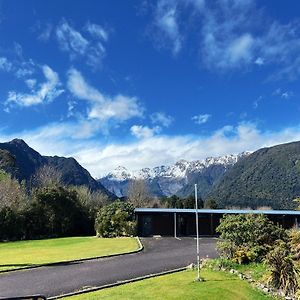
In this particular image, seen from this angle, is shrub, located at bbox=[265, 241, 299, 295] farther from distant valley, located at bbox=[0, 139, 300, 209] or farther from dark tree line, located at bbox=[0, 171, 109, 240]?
distant valley, located at bbox=[0, 139, 300, 209]

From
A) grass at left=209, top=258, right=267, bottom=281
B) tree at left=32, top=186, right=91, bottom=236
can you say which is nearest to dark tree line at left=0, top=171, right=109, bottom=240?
tree at left=32, top=186, right=91, bottom=236

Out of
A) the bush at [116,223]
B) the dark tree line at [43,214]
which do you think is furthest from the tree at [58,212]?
the bush at [116,223]

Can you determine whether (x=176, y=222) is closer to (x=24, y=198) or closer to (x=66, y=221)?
(x=66, y=221)

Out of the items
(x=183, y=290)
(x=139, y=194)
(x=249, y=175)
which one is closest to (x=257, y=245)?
(x=183, y=290)

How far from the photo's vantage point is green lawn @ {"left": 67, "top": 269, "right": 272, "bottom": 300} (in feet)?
43.7

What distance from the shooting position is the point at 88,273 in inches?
704

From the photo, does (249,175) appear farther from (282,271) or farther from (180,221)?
(282,271)

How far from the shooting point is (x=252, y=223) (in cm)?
1992

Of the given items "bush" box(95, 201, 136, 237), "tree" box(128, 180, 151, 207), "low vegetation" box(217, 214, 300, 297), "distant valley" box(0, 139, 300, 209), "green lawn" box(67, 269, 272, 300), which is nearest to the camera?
"green lawn" box(67, 269, 272, 300)

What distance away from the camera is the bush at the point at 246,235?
765 inches

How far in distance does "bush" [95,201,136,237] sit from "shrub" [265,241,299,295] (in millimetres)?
22907

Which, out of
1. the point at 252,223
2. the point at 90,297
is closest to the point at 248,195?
the point at 252,223

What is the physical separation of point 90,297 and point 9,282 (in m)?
4.55

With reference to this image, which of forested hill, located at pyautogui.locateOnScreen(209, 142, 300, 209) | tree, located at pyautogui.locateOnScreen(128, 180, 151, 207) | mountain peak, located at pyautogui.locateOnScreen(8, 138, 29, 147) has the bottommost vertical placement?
tree, located at pyautogui.locateOnScreen(128, 180, 151, 207)
